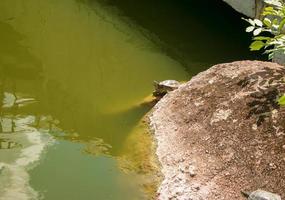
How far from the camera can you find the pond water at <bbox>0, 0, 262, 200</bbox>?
6.58 m

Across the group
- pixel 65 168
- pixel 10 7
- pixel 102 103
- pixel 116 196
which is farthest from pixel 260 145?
pixel 10 7

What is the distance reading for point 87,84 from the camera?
9.11 m

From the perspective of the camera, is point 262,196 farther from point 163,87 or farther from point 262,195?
point 163,87

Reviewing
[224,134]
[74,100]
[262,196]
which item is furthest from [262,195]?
[74,100]

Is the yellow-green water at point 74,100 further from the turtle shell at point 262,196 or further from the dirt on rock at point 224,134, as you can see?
the turtle shell at point 262,196

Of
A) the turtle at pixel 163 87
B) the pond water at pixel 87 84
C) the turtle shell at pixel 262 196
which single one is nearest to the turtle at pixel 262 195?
the turtle shell at pixel 262 196

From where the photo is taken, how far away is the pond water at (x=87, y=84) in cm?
658

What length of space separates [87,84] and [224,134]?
3503mm

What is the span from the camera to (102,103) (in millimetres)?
8391

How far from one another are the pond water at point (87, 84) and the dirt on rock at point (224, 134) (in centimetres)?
34

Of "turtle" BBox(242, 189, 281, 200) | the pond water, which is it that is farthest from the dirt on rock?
the pond water

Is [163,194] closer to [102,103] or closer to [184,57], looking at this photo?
[102,103]

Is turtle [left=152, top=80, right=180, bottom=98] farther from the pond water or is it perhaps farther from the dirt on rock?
the dirt on rock

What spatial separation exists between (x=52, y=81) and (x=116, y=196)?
3543 millimetres
